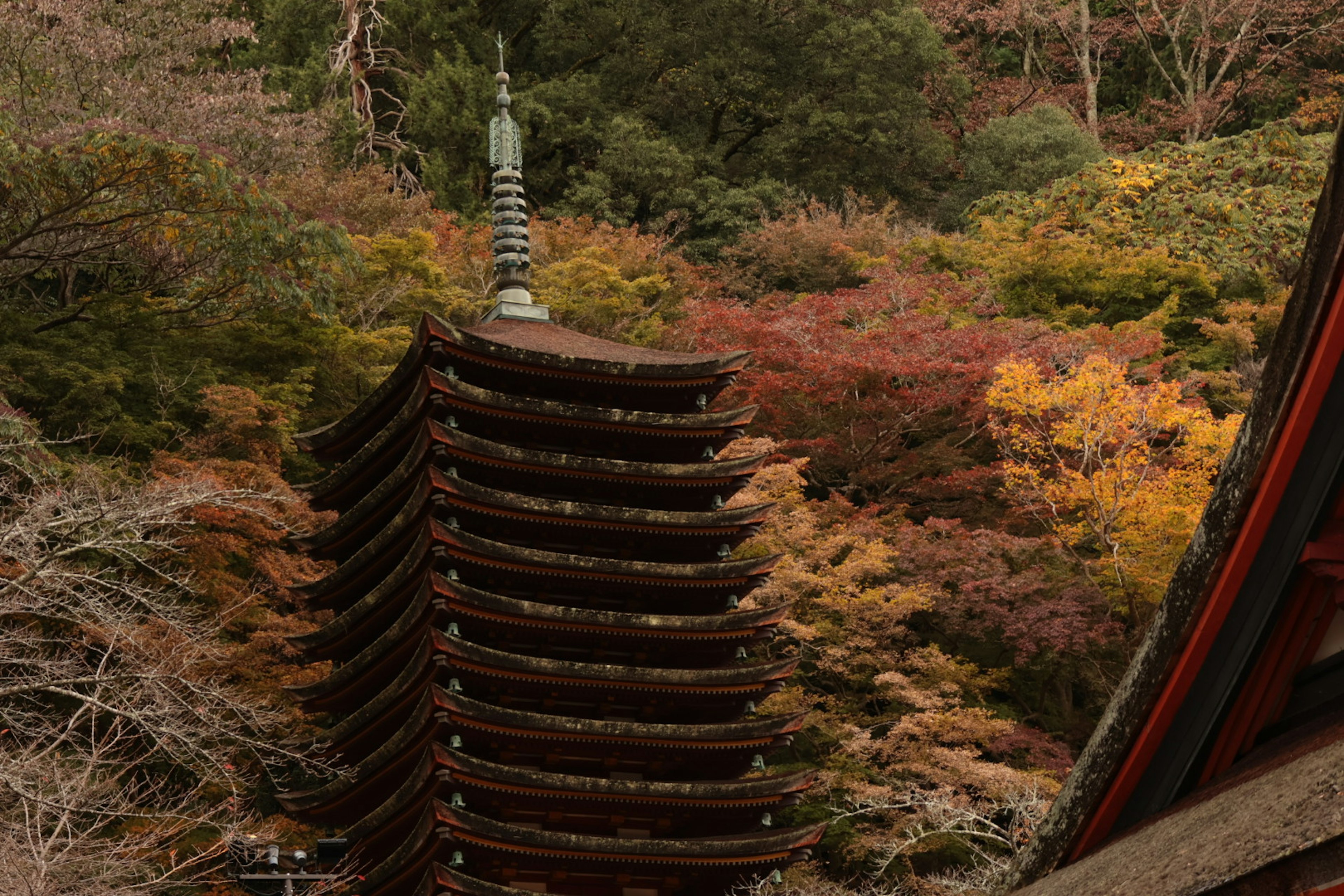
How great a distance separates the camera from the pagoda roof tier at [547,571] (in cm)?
1611

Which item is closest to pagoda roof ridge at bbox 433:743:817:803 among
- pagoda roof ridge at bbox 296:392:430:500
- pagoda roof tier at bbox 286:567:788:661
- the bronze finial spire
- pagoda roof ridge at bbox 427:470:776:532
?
pagoda roof tier at bbox 286:567:788:661

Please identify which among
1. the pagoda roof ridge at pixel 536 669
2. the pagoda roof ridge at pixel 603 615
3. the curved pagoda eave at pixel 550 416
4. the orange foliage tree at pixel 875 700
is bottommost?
the orange foliage tree at pixel 875 700

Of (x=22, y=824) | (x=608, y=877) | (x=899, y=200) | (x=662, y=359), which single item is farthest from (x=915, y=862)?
(x=899, y=200)

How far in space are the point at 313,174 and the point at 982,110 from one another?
2182 centimetres

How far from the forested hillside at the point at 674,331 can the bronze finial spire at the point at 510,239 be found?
139 inches

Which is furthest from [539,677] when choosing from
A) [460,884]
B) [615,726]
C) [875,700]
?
[875,700]

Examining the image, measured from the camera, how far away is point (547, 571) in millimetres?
16578

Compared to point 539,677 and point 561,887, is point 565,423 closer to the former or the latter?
point 539,677

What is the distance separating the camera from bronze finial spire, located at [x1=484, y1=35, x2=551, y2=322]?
19.9 metres

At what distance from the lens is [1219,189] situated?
32.7m

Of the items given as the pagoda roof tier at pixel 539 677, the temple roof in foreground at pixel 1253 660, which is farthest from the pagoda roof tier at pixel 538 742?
the temple roof in foreground at pixel 1253 660

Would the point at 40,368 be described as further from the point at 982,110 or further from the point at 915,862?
the point at 982,110

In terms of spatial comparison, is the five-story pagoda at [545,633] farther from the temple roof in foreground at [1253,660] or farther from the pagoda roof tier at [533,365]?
the temple roof in foreground at [1253,660]

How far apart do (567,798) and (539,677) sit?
4.32ft
